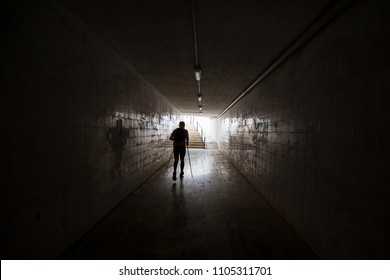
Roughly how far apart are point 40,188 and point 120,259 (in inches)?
44.8

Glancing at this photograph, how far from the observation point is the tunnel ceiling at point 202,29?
2.07 m

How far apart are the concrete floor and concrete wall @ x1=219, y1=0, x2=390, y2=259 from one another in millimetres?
398

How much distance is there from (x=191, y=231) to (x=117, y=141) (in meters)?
2.13

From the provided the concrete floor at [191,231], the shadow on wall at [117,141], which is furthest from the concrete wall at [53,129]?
the concrete floor at [191,231]

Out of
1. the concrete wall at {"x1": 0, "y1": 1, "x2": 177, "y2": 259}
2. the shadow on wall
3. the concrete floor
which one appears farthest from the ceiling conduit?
the shadow on wall

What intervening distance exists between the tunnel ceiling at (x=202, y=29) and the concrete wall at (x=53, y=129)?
0.42 meters

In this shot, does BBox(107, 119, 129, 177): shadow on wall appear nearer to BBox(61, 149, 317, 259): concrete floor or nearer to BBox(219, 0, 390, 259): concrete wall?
BBox(61, 149, 317, 259): concrete floor

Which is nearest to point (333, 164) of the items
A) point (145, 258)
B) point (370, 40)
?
point (370, 40)

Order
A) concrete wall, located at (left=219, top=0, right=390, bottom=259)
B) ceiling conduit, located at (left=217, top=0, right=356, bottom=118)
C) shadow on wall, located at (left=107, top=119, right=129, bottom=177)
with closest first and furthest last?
concrete wall, located at (left=219, top=0, right=390, bottom=259), ceiling conduit, located at (left=217, top=0, right=356, bottom=118), shadow on wall, located at (left=107, top=119, right=129, bottom=177)

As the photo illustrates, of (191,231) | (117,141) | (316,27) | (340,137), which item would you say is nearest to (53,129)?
(117,141)

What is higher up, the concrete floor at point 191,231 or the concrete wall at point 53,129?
the concrete wall at point 53,129

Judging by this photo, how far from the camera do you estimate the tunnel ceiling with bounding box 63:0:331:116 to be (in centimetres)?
207

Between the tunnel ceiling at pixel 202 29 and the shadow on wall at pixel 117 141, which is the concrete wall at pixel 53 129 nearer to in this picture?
the shadow on wall at pixel 117 141
